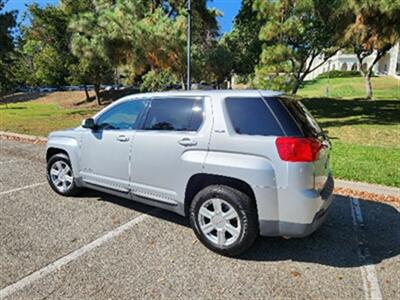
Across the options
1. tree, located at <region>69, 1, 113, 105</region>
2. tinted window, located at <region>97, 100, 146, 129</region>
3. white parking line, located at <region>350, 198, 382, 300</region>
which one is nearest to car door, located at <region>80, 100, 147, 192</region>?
tinted window, located at <region>97, 100, 146, 129</region>

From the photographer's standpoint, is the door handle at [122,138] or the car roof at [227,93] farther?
the door handle at [122,138]

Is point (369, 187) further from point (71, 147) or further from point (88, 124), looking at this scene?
point (71, 147)

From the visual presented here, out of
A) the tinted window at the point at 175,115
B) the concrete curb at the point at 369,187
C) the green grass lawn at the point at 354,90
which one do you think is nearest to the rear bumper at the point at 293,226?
the tinted window at the point at 175,115

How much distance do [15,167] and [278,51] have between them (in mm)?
8984

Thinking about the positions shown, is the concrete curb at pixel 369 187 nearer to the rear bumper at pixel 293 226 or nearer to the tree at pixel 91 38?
the rear bumper at pixel 293 226

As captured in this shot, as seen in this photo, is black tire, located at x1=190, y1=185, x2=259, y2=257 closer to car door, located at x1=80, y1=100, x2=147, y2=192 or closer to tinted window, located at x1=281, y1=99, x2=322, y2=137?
tinted window, located at x1=281, y1=99, x2=322, y2=137

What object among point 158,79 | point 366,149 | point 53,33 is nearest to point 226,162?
point 366,149

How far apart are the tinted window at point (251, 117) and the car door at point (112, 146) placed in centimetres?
131

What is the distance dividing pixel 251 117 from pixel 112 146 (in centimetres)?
191

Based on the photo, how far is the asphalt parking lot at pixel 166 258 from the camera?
3.01 m

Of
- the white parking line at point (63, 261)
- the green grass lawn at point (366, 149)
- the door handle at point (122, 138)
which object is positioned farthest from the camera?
the green grass lawn at point (366, 149)

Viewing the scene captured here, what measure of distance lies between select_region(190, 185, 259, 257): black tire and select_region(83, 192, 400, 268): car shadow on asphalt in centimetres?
15

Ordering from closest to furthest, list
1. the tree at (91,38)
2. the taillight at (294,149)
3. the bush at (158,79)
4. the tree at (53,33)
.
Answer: the taillight at (294,149) → the tree at (91,38) → the bush at (158,79) → the tree at (53,33)

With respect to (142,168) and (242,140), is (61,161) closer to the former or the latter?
(142,168)
